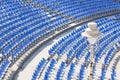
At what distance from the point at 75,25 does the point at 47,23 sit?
10.4ft

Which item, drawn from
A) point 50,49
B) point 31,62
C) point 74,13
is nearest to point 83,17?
point 74,13

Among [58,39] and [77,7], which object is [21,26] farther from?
[77,7]

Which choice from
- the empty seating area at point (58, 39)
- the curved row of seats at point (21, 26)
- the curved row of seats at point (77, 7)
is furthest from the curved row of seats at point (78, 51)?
Answer: the curved row of seats at point (77, 7)

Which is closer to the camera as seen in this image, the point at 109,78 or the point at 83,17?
the point at 109,78

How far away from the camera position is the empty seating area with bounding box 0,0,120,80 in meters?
20.6

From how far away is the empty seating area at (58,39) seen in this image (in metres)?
20.6

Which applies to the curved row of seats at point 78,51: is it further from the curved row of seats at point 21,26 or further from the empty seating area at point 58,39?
the curved row of seats at point 21,26

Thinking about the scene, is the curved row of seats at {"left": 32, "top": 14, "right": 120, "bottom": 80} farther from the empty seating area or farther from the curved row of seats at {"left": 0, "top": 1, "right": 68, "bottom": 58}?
the curved row of seats at {"left": 0, "top": 1, "right": 68, "bottom": 58}

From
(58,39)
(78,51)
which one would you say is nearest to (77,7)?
(58,39)

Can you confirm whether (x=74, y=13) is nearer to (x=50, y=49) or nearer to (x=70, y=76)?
(x=50, y=49)

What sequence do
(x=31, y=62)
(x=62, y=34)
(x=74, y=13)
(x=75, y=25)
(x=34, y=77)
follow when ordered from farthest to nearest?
(x=74, y=13)
(x=75, y=25)
(x=62, y=34)
(x=31, y=62)
(x=34, y=77)

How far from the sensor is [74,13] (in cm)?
3288

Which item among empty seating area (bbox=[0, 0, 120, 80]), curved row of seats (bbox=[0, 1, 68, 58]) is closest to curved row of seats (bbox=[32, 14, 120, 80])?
empty seating area (bbox=[0, 0, 120, 80])

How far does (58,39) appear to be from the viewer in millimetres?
26984
